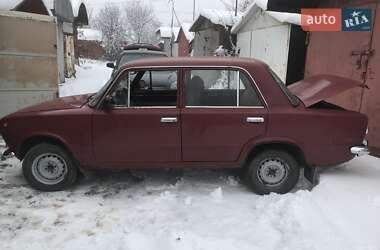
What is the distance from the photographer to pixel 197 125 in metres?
4.69

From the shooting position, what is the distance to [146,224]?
13.4 feet

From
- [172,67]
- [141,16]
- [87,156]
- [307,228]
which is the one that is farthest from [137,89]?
[141,16]

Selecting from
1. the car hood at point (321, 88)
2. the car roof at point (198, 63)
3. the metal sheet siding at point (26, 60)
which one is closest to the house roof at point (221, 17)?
the metal sheet siding at point (26, 60)

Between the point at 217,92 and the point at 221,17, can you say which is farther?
the point at 221,17

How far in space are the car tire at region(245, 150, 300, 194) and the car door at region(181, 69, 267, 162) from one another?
0.29m

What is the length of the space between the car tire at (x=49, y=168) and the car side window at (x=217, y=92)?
5.62 feet

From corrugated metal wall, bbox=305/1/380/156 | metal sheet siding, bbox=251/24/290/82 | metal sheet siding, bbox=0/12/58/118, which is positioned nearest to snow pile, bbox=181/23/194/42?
metal sheet siding, bbox=251/24/290/82

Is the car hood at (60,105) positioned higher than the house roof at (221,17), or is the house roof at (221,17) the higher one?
the house roof at (221,17)

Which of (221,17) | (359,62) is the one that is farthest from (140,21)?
(359,62)

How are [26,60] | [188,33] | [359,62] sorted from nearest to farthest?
[359,62] → [26,60] → [188,33]

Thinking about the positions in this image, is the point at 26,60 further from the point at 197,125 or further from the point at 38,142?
the point at 197,125

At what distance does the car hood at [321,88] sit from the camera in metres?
4.75

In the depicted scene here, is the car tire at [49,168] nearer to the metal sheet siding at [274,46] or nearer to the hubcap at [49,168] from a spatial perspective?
the hubcap at [49,168]

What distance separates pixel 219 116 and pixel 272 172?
1018mm
